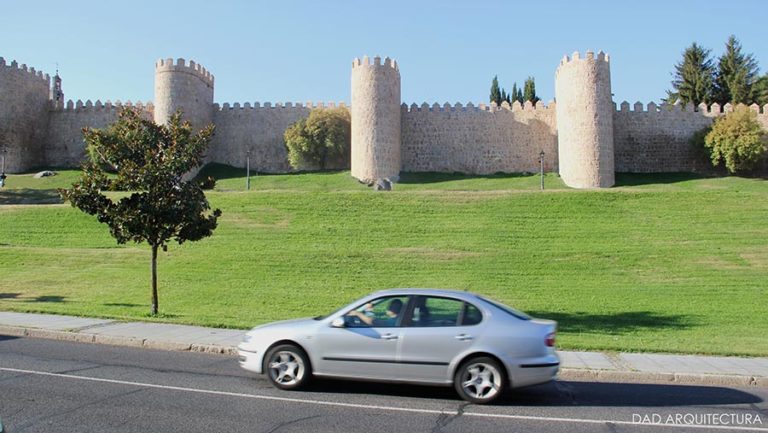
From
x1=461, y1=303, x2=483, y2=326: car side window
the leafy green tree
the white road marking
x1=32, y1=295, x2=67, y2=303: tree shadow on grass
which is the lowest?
x1=32, y1=295, x2=67, y2=303: tree shadow on grass

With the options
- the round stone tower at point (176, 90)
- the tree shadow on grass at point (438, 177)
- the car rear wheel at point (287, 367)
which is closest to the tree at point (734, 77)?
the tree shadow on grass at point (438, 177)

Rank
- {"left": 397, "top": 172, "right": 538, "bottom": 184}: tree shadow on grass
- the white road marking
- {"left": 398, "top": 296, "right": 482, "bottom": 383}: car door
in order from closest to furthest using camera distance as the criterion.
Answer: the white road marking → {"left": 398, "top": 296, "right": 482, "bottom": 383}: car door → {"left": 397, "top": 172, "right": 538, "bottom": 184}: tree shadow on grass

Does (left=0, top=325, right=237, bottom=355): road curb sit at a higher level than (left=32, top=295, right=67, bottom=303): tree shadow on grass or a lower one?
higher

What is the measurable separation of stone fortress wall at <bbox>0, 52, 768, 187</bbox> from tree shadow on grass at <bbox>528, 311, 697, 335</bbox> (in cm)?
2816

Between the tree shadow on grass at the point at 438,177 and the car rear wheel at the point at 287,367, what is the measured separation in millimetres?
37413

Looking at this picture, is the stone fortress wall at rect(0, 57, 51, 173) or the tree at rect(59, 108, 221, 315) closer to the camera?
the tree at rect(59, 108, 221, 315)

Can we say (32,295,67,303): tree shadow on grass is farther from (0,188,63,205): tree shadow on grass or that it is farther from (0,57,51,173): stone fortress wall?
(0,57,51,173): stone fortress wall

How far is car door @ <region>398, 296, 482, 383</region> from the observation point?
7699 mm

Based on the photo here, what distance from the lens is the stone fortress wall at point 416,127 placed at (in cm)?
4325

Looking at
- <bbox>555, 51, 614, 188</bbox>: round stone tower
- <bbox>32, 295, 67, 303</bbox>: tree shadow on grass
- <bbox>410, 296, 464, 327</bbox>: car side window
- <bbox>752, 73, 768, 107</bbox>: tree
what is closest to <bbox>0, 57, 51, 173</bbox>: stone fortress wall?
<bbox>32, 295, 67, 303</bbox>: tree shadow on grass

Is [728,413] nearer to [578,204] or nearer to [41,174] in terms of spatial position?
[578,204]

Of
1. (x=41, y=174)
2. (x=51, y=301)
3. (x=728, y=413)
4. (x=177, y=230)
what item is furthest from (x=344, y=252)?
(x=41, y=174)

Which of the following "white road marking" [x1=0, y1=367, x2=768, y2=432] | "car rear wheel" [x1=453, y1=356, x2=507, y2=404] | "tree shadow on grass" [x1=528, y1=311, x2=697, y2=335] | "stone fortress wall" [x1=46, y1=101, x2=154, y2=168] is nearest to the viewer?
"white road marking" [x1=0, y1=367, x2=768, y2=432]

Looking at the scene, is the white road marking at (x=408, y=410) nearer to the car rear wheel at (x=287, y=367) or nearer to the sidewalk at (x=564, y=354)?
the car rear wheel at (x=287, y=367)
